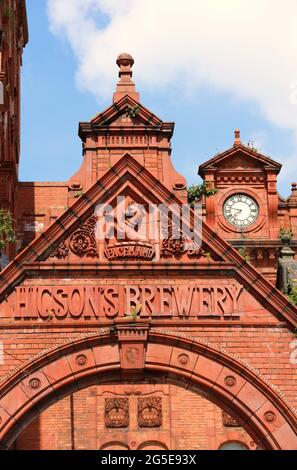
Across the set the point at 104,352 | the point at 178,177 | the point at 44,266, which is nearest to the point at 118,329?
the point at 104,352

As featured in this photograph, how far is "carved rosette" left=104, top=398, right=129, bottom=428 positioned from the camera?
3597cm

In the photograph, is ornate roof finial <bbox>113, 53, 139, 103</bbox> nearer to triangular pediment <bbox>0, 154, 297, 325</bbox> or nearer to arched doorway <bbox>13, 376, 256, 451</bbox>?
triangular pediment <bbox>0, 154, 297, 325</bbox>

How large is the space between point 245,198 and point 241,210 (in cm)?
51

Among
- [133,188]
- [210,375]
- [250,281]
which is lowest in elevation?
[210,375]

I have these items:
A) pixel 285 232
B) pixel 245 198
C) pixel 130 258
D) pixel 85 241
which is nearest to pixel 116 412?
pixel 285 232

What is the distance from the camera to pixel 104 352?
2105 cm

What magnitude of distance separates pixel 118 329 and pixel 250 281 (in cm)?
292

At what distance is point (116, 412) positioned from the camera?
119 feet

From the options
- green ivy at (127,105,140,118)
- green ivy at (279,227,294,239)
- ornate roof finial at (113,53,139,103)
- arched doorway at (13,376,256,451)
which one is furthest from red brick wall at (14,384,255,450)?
green ivy at (127,105,140,118)

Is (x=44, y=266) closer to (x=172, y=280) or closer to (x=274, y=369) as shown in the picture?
(x=172, y=280)

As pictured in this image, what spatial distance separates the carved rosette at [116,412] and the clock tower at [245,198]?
24.0ft

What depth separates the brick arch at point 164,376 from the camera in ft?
67.9

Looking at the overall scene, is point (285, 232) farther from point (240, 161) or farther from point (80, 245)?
point (80, 245)

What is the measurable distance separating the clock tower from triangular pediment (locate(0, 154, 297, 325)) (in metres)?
16.5
